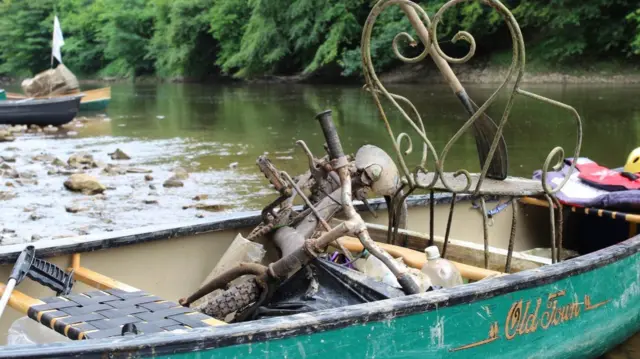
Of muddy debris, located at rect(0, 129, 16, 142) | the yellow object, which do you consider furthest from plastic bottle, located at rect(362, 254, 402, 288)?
muddy debris, located at rect(0, 129, 16, 142)

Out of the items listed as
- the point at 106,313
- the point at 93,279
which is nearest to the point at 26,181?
the point at 93,279

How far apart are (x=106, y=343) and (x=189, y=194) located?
24.4ft

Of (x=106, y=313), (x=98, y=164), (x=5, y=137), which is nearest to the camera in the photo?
(x=106, y=313)

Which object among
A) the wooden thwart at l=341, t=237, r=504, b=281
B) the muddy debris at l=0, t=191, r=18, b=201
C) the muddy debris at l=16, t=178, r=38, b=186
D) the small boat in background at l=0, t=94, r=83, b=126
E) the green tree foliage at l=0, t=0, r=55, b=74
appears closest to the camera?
the wooden thwart at l=341, t=237, r=504, b=281

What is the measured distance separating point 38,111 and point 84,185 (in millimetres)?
9206

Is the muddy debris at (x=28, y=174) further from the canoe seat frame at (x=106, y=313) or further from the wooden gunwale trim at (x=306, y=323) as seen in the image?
the wooden gunwale trim at (x=306, y=323)

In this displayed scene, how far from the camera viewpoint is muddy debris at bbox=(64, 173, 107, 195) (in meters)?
9.92

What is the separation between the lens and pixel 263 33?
36.0m

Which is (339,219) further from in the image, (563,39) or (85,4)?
(85,4)

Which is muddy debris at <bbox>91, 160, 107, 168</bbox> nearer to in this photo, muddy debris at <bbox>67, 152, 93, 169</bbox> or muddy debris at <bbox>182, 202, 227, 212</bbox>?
muddy debris at <bbox>67, 152, 93, 169</bbox>

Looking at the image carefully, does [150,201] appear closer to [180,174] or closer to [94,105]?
[180,174]

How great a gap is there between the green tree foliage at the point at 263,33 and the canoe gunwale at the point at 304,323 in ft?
78.1

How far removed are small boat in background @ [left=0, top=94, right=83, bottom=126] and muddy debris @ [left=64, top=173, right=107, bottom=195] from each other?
8.82m

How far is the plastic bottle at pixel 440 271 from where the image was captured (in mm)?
3736
